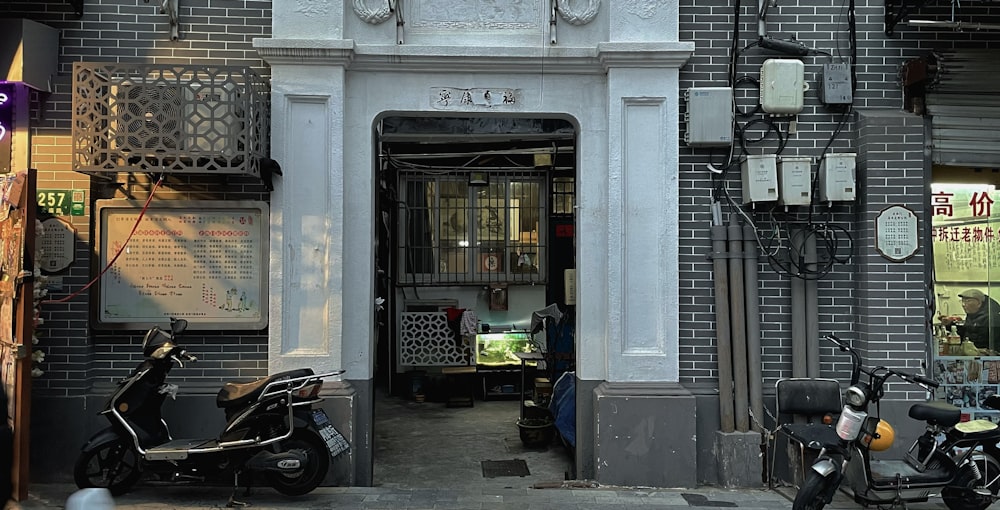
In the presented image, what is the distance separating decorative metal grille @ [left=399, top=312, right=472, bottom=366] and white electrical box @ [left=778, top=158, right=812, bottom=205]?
590 centimetres

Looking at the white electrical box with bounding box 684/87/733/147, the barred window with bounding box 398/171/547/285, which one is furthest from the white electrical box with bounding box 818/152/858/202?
the barred window with bounding box 398/171/547/285

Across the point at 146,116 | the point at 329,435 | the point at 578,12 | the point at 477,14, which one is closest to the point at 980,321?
the point at 578,12

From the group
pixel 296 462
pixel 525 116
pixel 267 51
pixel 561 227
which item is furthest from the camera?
pixel 561 227

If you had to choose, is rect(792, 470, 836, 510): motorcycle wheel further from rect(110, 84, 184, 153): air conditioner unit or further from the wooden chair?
rect(110, 84, 184, 153): air conditioner unit

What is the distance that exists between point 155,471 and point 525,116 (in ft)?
14.2

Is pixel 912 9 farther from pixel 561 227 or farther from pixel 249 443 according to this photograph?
pixel 249 443

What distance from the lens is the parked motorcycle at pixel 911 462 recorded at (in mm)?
5559

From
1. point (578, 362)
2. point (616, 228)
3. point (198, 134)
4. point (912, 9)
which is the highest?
point (912, 9)

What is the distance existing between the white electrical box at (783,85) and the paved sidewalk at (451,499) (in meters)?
3.36

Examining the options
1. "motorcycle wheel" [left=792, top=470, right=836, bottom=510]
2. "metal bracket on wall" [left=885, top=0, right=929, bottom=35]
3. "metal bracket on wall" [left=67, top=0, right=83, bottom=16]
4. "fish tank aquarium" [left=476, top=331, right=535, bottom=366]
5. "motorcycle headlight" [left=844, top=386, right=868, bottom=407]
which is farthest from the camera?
"fish tank aquarium" [left=476, top=331, right=535, bottom=366]

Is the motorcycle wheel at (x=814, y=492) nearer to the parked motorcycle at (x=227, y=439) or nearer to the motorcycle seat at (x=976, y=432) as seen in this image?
the motorcycle seat at (x=976, y=432)

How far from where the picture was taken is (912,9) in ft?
21.7

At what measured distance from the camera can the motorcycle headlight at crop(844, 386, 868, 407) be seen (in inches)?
217

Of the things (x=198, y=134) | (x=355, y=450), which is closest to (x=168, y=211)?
(x=198, y=134)
